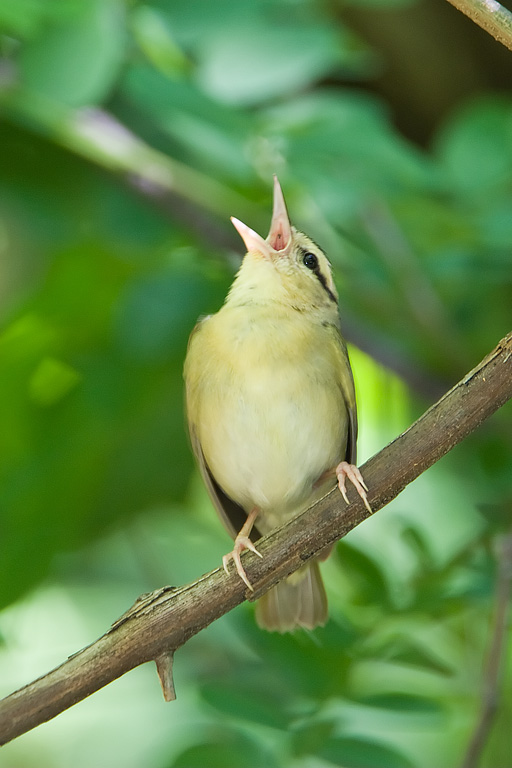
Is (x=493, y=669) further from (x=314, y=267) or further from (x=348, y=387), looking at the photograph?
(x=314, y=267)

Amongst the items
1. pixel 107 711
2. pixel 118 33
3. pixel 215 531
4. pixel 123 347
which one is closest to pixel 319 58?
pixel 118 33

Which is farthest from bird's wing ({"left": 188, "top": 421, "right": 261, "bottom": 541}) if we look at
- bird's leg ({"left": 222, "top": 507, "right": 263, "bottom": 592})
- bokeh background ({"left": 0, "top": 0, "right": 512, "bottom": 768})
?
bokeh background ({"left": 0, "top": 0, "right": 512, "bottom": 768})

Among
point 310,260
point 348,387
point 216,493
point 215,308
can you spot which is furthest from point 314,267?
point 216,493

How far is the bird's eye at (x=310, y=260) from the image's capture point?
3623mm

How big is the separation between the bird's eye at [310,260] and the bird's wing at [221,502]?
0.74 metres

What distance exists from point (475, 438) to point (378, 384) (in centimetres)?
62

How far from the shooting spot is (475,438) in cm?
441

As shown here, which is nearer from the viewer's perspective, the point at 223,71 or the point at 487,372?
the point at 487,372

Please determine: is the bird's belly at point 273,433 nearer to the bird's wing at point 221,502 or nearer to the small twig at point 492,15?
the bird's wing at point 221,502

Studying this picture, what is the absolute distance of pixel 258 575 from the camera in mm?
2373

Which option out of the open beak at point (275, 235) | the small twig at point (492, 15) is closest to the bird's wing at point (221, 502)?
the open beak at point (275, 235)

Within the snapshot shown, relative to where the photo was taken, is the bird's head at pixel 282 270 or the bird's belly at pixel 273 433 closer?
the bird's belly at pixel 273 433

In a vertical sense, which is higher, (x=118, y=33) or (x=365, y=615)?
(x=118, y=33)

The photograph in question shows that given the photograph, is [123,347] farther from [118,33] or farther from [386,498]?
[386,498]
